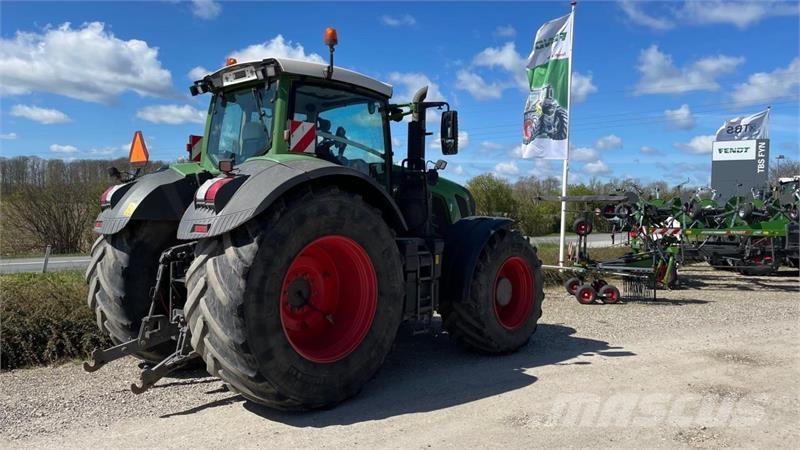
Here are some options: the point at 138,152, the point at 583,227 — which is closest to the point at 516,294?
the point at 138,152

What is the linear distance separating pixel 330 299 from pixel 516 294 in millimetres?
2307

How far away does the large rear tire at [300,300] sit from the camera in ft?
12.0

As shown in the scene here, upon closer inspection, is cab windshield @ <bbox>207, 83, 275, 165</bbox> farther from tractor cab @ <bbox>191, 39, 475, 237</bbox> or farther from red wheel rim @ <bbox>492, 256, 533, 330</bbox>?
red wheel rim @ <bbox>492, 256, 533, 330</bbox>

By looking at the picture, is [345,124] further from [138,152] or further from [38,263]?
[38,263]

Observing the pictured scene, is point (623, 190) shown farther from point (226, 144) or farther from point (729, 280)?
point (226, 144)

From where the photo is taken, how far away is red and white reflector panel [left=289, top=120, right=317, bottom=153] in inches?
176

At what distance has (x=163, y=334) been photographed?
4215 mm

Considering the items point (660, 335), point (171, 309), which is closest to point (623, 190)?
point (660, 335)

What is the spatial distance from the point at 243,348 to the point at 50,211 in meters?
17.1

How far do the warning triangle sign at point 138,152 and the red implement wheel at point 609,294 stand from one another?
23.4ft

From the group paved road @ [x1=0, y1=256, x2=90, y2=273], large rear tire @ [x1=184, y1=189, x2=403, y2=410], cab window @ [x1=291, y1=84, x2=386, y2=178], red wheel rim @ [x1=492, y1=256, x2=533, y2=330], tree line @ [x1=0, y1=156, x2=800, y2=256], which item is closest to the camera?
large rear tire @ [x1=184, y1=189, x2=403, y2=410]

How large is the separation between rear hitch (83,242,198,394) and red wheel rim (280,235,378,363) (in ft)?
2.42

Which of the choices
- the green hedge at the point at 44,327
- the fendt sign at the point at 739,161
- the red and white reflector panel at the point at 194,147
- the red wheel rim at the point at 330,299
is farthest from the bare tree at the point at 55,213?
the fendt sign at the point at 739,161

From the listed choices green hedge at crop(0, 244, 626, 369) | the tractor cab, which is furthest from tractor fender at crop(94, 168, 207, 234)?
green hedge at crop(0, 244, 626, 369)
